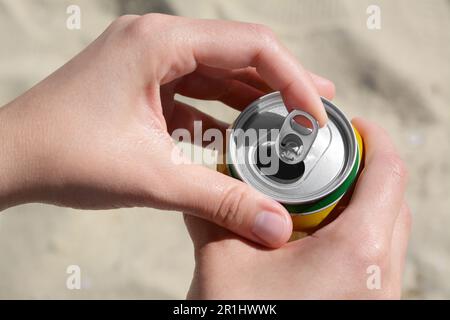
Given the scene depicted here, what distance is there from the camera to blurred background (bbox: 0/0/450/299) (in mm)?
2189

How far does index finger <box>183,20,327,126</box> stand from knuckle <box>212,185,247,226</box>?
28cm

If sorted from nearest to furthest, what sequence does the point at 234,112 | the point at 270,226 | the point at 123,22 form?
the point at 270,226
the point at 123,22
the point at 234,112

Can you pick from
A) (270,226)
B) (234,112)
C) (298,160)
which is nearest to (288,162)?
(298,160)

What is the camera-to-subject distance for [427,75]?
2.51m

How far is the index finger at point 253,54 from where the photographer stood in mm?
1537

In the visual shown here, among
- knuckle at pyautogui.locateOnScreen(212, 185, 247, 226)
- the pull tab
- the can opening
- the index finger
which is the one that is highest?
the index finger

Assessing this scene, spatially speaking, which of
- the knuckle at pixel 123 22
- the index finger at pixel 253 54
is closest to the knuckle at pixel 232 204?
the index finger at pixel 253 54

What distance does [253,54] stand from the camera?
1.59 metres

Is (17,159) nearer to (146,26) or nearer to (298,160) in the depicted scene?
(146,26)

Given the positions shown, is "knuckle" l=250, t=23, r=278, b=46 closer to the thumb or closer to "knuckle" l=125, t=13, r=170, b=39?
"knuckle" l=125, t=13, r=170, b=39

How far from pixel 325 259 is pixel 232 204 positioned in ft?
0.87

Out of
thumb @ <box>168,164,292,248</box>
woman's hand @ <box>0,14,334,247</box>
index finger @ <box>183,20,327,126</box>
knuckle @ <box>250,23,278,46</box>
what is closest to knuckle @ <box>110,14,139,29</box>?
woman's hand @ <box>0,14,334,247</box>
